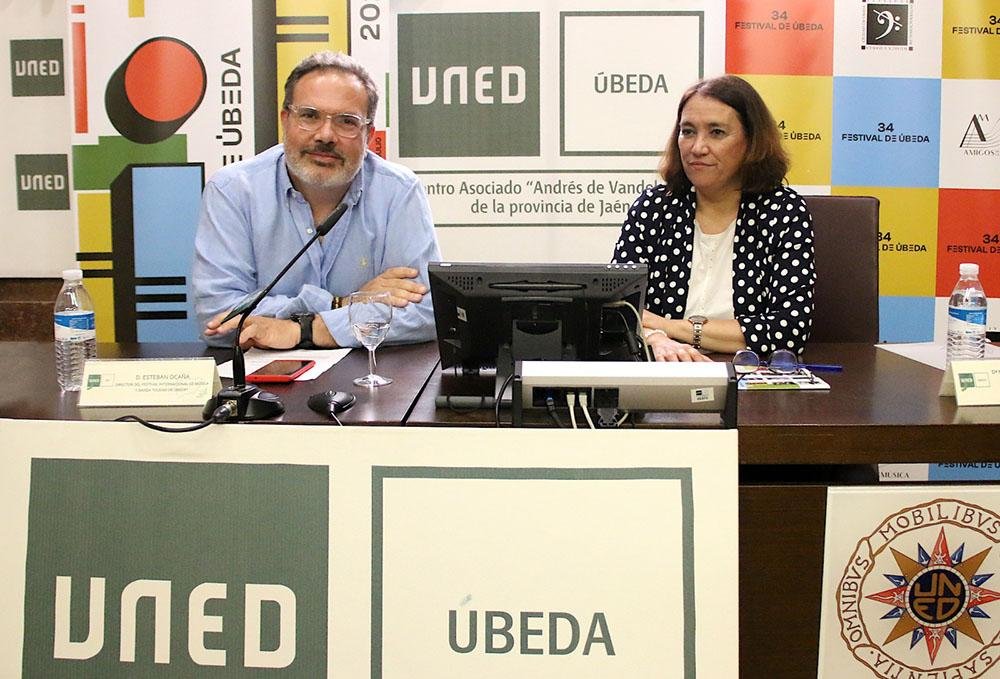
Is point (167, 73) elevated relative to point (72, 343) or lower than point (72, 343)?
elevated

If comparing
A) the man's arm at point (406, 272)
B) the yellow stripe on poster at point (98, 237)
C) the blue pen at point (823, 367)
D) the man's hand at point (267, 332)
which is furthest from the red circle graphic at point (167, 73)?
the blue pen at point (823, 367)

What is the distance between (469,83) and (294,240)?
1209mm

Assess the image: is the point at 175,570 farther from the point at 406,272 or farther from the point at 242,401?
the point at 406,272

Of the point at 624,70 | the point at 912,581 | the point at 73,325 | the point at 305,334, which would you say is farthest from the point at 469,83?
the point at 912,581

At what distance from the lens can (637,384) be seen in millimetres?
1109

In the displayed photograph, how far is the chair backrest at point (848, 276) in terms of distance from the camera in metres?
2.13

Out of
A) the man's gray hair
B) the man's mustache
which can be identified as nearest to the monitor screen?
the man's mustache

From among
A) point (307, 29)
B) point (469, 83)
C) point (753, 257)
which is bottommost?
point (753, 257)

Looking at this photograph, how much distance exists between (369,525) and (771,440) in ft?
1.89

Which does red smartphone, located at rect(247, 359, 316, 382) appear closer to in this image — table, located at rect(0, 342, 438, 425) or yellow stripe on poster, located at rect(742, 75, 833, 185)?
table, located at rect(0, 342, 438, 425)

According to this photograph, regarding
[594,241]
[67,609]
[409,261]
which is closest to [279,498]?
[67,609]

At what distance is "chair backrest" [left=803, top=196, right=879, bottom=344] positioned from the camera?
2.13 meters

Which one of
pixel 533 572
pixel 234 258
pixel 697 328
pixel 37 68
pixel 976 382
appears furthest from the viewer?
pixel 37 68

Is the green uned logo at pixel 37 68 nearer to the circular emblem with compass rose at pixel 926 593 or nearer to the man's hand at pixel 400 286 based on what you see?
the man's hand at pixel 400 286
